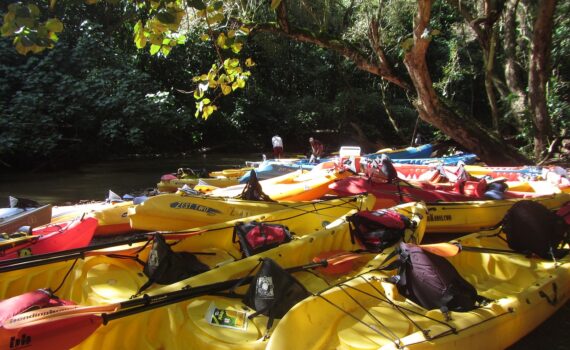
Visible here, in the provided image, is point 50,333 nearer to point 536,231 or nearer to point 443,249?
point 443,249

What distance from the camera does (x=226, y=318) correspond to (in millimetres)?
2764

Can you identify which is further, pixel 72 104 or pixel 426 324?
pixel 72 104

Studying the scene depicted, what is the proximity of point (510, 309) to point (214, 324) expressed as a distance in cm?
193

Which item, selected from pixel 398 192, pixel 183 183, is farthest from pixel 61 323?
pixel 183 183

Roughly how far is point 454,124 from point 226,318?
826 cm

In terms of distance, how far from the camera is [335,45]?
29.9ft

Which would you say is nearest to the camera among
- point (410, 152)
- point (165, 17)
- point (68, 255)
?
point (165, 17)

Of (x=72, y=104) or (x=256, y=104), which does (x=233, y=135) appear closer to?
(x=256, y=104)

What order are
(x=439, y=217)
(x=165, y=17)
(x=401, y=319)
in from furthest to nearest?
(x=439, y=217) → (x=401, y=319) → (x=165, y=17)

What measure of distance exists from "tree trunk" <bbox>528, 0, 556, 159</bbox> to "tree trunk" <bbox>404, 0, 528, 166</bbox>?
28.1 inches

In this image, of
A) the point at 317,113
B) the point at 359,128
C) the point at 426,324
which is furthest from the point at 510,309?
the point at 317,113

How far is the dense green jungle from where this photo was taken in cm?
891

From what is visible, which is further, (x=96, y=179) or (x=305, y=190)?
(x=96, y=179)

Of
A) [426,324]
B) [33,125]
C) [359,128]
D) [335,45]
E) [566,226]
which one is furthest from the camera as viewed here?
[359,128]
